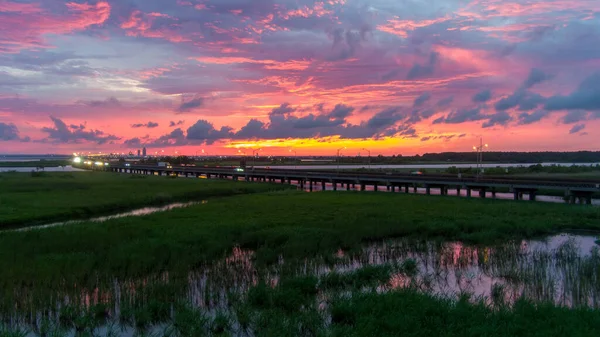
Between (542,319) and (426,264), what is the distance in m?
8.13

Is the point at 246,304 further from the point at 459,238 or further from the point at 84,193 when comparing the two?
the point at 84,193

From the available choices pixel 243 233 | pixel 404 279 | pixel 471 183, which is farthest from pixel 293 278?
pixel 471 183

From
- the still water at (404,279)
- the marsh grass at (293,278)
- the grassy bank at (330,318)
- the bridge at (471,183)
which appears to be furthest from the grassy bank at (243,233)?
the bridge at (471,183)

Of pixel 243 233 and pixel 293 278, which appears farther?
pixel 243 233

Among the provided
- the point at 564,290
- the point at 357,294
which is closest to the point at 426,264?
the point at 564,290

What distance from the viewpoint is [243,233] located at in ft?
85.9

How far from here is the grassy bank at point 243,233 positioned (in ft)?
61.4

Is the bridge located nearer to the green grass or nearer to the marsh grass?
the marsh grass

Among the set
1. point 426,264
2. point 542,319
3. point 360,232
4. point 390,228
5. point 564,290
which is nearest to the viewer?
point 542,319

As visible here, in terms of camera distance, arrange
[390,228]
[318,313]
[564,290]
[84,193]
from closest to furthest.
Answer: [318,313]
[564,290]
[390,228]
[84,193]

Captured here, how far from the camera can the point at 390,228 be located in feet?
93.2

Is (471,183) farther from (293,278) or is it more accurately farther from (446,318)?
(446,318)

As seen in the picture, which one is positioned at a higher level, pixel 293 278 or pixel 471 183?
pixel 471 183

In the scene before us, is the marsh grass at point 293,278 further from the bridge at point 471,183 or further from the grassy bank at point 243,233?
the bridge at point 471,183
